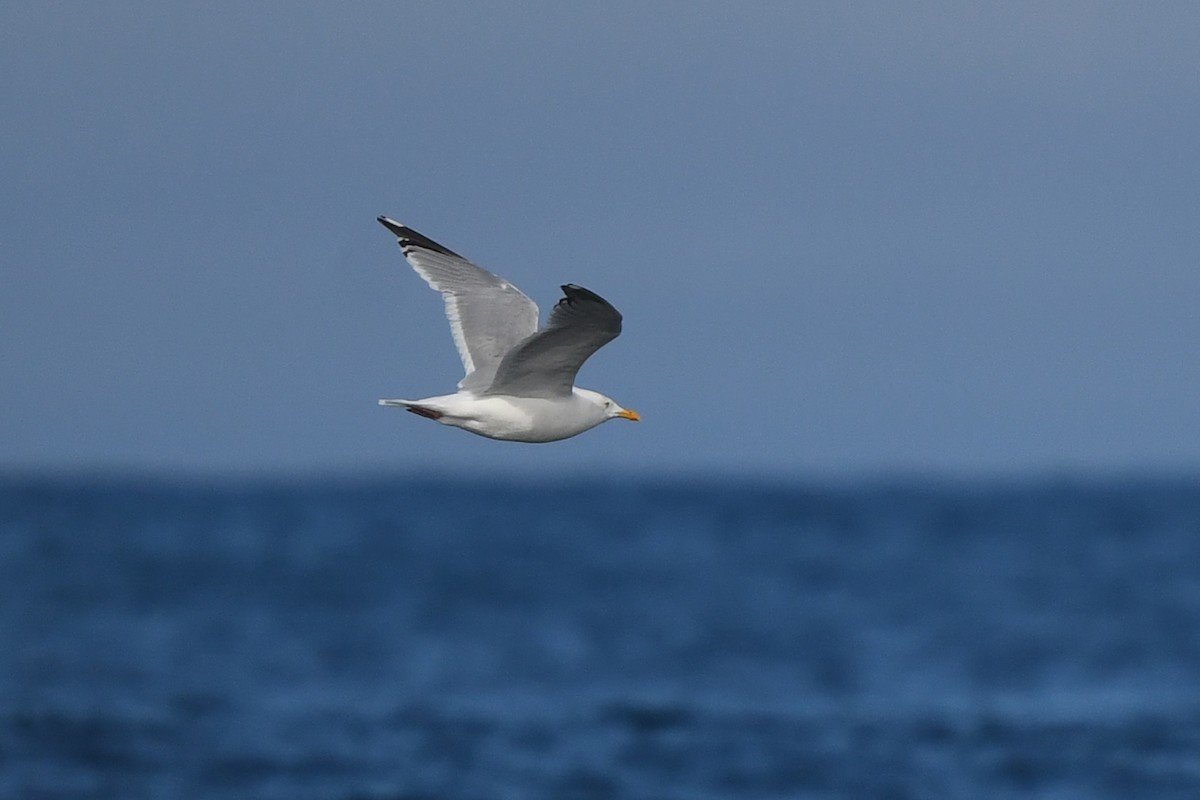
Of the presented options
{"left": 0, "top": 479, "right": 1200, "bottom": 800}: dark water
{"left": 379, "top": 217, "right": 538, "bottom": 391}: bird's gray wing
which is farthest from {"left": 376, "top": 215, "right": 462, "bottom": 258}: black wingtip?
{"left": 0, "top": 479, "right": 1200, "bottom": 800}: dark water

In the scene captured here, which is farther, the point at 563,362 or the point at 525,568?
the point at 525,568

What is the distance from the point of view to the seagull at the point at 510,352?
11961 millimetres

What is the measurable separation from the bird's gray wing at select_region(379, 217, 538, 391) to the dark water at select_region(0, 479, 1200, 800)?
11.2 meters

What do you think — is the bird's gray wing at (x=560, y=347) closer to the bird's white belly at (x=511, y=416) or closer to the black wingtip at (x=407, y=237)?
the bird's white belly at (x=511, y=416)

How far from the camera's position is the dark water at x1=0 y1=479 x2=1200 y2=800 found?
24766mm

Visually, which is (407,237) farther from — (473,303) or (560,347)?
(560,347)

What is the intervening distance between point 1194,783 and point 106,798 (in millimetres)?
Result: 13027

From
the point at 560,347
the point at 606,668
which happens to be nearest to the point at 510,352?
the point at 560,347

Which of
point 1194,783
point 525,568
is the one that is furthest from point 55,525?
point 1194,783

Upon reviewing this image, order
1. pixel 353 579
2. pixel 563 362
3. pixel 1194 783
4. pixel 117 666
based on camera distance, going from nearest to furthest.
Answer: pixel 563 362
pixel 1194 783
pixel 117 666
pixel 353 579

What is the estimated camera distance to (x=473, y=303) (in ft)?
44.7

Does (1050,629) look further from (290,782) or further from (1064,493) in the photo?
(1064,493)

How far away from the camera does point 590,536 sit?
6838 centimetres

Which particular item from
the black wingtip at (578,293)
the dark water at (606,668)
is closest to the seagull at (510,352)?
the black wingtip at (578,293)
